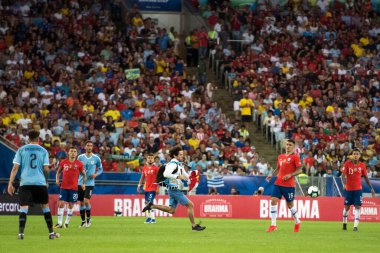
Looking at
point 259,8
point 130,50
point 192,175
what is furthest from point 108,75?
point 192,175

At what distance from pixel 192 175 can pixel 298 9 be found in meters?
25.9

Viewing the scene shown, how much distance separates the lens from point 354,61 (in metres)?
48.1

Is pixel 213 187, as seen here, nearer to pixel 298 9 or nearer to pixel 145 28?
pixel 145 28

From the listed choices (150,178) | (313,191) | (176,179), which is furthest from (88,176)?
(313,191)

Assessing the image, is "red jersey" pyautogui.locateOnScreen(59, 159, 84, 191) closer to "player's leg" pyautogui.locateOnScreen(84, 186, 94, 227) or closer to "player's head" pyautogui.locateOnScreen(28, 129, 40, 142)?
"player's leg" pyautogui.locateOnScreen(84, 186, 94, 227)

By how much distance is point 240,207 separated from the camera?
117ft

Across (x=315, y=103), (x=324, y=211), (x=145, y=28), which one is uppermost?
(x=145, y=28)

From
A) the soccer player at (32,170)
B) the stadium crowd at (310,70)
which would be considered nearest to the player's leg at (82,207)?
the soccer player at (32,170)

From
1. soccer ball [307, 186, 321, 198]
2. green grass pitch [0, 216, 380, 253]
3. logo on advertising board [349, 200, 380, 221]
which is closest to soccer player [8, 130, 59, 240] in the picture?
green grass pitch [0, 216, 380, 253]

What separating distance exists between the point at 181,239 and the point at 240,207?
13994 millimetres

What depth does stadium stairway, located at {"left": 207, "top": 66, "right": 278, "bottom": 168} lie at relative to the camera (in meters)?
41.9

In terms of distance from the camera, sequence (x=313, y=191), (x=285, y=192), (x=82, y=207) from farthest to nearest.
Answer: (x=313, y=191) → (x=82, y=207) → (x=285, y=192)

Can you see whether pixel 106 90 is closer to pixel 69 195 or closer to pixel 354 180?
pixel 69 195

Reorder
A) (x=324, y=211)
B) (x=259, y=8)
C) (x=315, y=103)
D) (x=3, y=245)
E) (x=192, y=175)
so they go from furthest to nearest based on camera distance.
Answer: (x=259, y=8) → (x=315, y=103) → (x=324, y=211) → (x=192, y=175) → (x=3, y=245)
